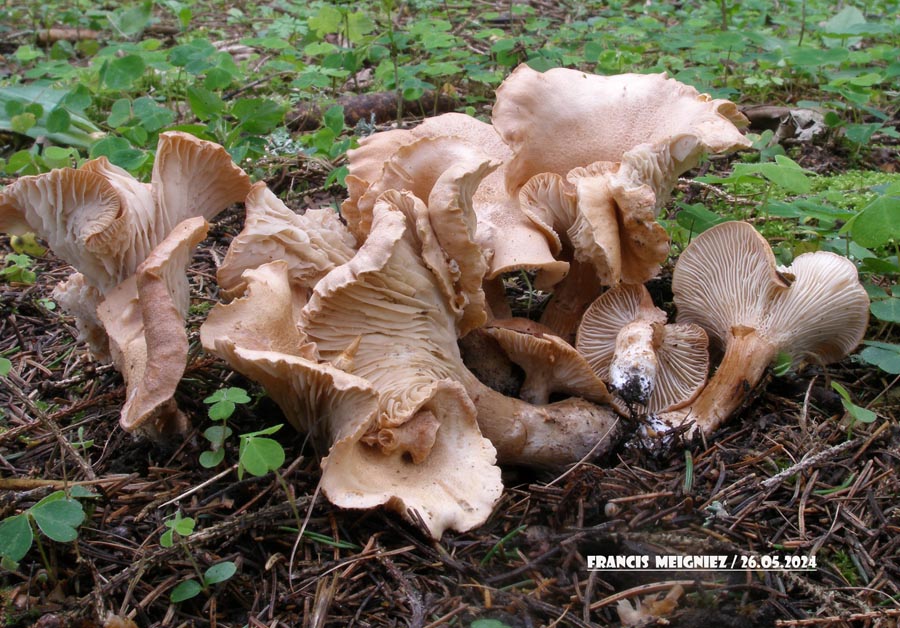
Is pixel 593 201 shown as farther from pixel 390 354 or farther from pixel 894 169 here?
pixel 894 169

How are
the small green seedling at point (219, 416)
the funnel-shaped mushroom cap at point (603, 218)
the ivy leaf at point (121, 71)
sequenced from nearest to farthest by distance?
the small green seedling at point (219, 416) < the funnel-shaped mushroom cap at point (603, 218) < the ivy leaf at point (121, 71)

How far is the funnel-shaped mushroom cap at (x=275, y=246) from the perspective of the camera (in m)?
2.87

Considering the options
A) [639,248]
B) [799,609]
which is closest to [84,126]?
[639,248]

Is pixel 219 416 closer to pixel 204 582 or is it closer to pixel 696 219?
pixel 204 582

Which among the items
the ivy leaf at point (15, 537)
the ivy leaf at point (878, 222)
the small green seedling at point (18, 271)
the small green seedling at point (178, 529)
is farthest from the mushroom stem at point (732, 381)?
the small green seedling at point (18, 271)

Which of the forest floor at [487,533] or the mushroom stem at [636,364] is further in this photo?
the mushroom stem at [636,364]

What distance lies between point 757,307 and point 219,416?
2.23 metres

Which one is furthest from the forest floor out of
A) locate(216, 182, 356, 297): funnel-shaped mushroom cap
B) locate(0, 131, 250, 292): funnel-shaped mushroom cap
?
locate(0, 131, 250, 292): funnel-shaped mushroom cap

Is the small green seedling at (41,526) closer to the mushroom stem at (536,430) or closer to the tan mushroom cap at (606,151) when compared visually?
the mushroom stem at (536,430)

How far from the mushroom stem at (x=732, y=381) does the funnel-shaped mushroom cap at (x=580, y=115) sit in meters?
0.81

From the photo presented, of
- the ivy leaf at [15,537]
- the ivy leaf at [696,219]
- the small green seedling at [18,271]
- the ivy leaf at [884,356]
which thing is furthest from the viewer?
the small green seedling at [18,271]

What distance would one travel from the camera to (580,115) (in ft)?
Result: 10.8

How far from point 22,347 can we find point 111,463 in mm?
1219

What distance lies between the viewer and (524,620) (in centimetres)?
207
